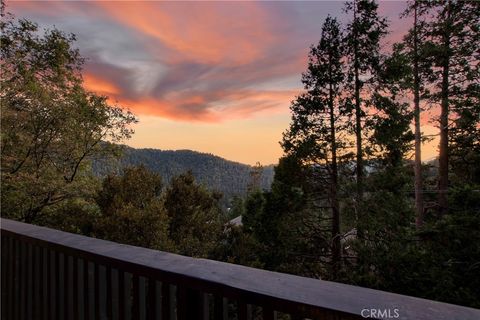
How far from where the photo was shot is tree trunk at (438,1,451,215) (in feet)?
46.5

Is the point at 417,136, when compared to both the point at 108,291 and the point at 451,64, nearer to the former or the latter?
the point at 451,64

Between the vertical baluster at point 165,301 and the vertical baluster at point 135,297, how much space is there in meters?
0.13

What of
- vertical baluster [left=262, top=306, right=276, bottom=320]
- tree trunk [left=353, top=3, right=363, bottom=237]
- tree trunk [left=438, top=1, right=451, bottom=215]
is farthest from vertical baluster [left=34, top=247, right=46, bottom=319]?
tree trunk [left=438, top=1, right=451, bottom=215]

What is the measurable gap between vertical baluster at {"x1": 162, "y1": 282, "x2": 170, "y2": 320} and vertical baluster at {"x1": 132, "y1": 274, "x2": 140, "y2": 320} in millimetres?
132

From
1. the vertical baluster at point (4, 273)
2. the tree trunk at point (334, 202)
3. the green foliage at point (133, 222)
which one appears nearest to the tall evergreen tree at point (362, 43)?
the tree trunk at point (334, 202)

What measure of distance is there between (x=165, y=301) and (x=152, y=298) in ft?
0.20

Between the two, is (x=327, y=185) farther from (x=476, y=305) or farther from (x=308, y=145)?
(x=476, y=305)

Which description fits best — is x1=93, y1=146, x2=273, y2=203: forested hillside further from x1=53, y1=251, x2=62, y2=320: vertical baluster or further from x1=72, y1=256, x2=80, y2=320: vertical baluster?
x1=72, y1=256, x2=80, y2=320: vertical baluster

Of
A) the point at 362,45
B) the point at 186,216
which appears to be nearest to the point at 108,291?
the point at 186,216

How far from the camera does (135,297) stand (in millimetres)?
1239

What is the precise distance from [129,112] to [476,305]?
11.0 metres

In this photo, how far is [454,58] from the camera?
14.1 meters

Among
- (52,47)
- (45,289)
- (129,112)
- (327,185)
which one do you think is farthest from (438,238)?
(52,47)

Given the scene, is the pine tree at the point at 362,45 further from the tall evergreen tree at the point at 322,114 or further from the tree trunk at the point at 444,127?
the tree trunk at the point at 444,127
